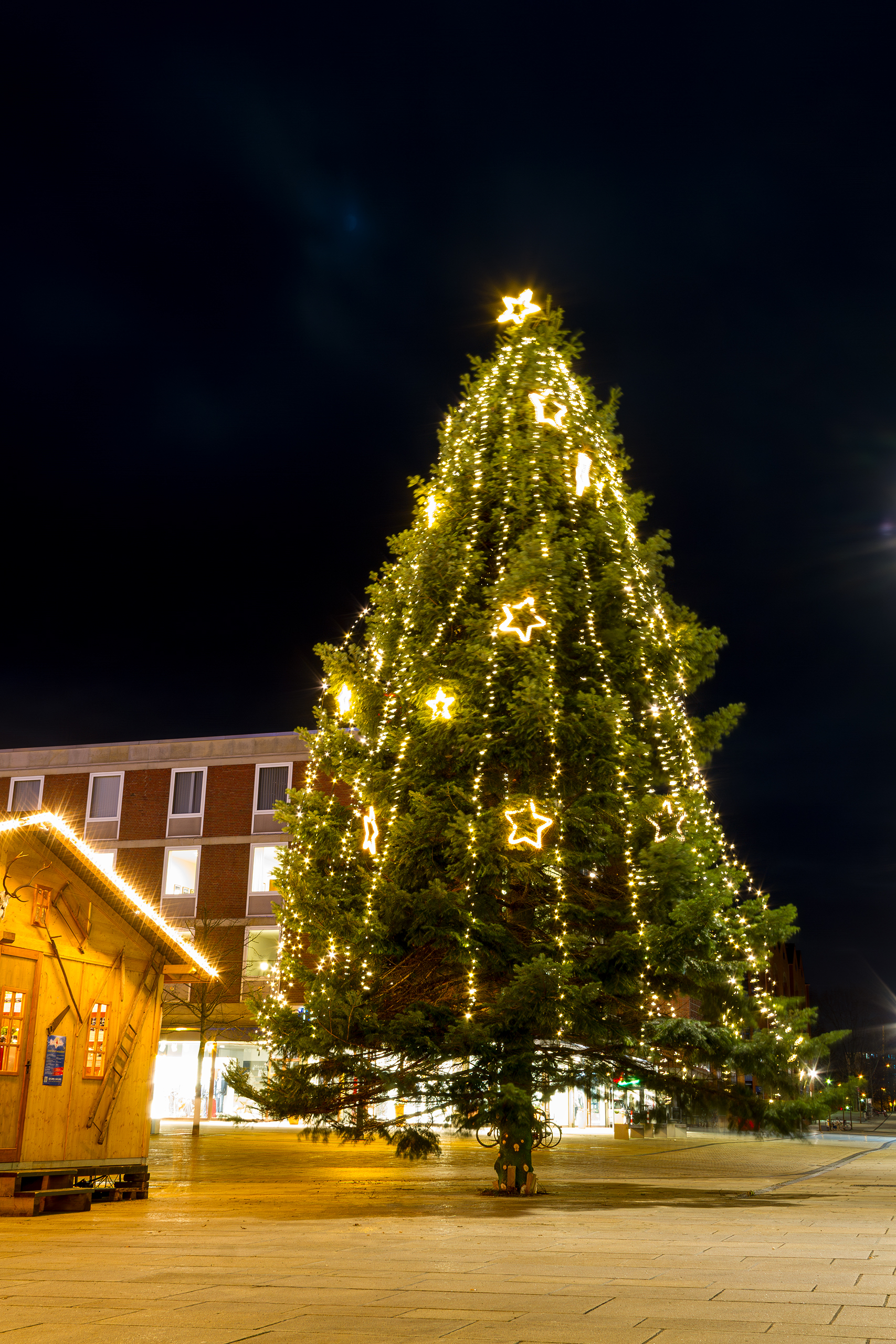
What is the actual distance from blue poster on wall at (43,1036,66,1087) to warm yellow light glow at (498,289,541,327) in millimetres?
12066

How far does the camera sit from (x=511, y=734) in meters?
14.4

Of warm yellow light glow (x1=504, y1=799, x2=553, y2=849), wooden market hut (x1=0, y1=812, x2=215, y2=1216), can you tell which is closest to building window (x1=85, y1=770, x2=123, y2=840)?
wooden market hut (x1=0, y1=812, x2=215, y2=1216)

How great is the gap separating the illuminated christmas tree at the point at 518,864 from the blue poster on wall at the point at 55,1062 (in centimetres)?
212

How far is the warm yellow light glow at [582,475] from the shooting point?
16406mm

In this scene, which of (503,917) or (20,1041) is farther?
(503,917)

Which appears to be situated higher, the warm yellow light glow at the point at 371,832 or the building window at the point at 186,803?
the building window at the point at 186,803

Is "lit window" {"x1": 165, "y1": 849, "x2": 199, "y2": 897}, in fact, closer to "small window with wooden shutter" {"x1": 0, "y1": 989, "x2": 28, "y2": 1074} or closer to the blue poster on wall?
the blue poster on wall

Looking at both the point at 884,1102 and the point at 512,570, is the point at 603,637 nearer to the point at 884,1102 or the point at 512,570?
the point at 512,570

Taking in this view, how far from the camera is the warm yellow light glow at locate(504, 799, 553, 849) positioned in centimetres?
1381

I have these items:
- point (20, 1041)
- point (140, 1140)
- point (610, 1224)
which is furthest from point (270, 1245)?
point (140, 1140)

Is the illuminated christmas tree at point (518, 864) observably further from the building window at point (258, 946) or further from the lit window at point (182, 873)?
the lit window at point (182, 873)

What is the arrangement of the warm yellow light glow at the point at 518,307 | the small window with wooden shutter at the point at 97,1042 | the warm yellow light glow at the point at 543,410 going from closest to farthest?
the small window with wooden shutter at the point at 97,1042
the warm yellow light glow at the point at 543,410
the warm yellow light glow at the point at 518,307

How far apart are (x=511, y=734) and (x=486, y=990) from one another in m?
3.17

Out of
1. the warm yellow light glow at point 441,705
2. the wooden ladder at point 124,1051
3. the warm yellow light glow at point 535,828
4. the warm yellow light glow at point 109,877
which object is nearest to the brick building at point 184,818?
the warm yellow light glow at point 109,877
